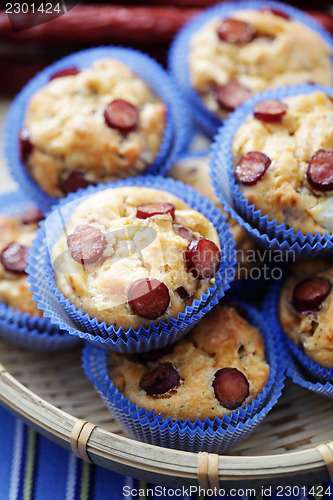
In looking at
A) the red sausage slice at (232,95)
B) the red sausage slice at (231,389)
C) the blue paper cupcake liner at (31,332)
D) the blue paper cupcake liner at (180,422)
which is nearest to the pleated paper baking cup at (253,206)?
the red sausage slice at (232,95)

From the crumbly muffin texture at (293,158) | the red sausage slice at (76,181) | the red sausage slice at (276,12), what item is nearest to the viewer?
the crumbly muffin texture at (293,158)

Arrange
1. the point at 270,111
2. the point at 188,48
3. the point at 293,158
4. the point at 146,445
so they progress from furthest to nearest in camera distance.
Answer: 1. the point at 188,48
2. the point at 270,111
3. the point at 293,158
4. the point at 146,445

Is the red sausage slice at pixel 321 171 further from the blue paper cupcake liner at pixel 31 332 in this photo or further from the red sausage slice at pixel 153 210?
the blue paper cupcake liner at pixel 31 332

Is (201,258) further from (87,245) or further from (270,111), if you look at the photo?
(270,111)

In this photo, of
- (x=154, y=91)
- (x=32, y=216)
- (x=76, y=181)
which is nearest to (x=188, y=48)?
(x=154, y=91)

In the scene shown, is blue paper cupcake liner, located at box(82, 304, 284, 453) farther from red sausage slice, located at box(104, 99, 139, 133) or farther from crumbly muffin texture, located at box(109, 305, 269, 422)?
red sausage slice, located at box(104, 99, 139, 133)

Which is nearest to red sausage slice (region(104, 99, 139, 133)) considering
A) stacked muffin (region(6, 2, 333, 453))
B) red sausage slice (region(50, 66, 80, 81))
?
stacked muffin (region(6, 2, 333, 453))

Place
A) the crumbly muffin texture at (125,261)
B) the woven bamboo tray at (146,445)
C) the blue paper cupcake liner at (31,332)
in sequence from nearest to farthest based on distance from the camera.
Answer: the woven bamboo tray at (146,445), the crumbly muffin texture at (125,261), the blue paper cupcake liner at (31,332)
